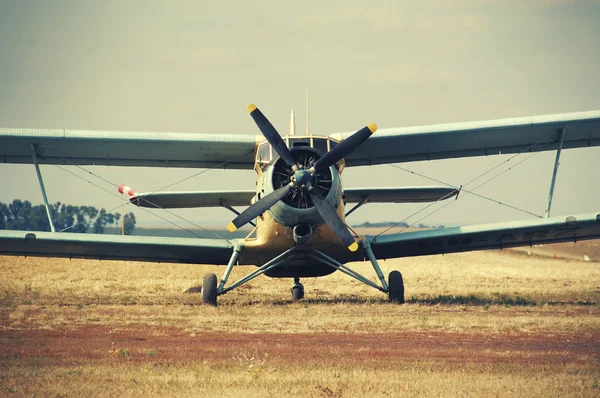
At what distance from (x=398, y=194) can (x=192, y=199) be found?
16.6 feet

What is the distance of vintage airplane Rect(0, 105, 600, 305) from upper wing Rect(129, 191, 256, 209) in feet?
0.10

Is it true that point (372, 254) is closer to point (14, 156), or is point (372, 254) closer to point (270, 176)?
point (270, 176)

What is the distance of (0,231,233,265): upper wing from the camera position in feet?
55.1

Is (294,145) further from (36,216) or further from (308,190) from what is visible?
(36,216)

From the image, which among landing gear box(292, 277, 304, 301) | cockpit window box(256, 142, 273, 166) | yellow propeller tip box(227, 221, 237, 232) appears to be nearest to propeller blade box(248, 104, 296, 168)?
cockpit window box(256, 142, 273, 166)

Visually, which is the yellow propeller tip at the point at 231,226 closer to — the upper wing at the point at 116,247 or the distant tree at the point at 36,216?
the upper wing at the point at 116,247

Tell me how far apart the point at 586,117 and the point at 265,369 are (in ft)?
37.1

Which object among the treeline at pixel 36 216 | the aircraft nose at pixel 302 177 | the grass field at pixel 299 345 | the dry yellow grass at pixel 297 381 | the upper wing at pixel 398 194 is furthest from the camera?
the treeline at pixel 36 216

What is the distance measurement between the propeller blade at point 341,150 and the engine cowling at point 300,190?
11.8 inches

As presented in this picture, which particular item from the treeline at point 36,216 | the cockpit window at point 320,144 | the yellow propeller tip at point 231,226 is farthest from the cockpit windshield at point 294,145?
the treeline at point 36,216

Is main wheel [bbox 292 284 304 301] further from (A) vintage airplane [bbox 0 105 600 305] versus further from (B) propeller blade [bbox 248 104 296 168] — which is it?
(B) propeller blade [bbox 248 104 296 168]

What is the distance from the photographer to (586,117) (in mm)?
16875

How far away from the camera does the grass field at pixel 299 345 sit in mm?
7645

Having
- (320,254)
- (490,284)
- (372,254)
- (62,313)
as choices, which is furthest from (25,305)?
(490,284)
